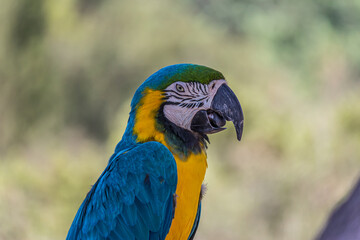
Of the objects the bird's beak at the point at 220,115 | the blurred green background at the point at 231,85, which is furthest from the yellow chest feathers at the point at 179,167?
the blurred green background at the point at 231,85

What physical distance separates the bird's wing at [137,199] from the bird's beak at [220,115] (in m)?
0.19

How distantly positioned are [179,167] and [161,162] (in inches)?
4.4

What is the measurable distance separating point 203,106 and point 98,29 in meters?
5.86

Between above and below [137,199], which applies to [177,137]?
above

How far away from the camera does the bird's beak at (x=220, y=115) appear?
2104 millimetres

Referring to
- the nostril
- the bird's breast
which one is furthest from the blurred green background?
the nostril

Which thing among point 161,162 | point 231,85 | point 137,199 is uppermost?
point 231,85

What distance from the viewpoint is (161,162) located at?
79.7 inches

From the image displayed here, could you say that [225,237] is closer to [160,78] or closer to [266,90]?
[266,90]

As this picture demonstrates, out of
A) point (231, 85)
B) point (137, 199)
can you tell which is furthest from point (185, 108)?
point (231, 85)

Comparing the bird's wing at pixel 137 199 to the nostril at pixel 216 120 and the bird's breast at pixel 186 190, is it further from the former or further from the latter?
the nostril at pixel 216 120

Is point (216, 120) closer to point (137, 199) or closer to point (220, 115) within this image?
point (220, 115)

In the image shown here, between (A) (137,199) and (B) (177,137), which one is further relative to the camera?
(B) (177,137)

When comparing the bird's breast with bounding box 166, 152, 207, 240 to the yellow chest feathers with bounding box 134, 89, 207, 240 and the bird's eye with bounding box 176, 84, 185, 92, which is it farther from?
the bird's eye with bounding box 176, 84, 185, 92
